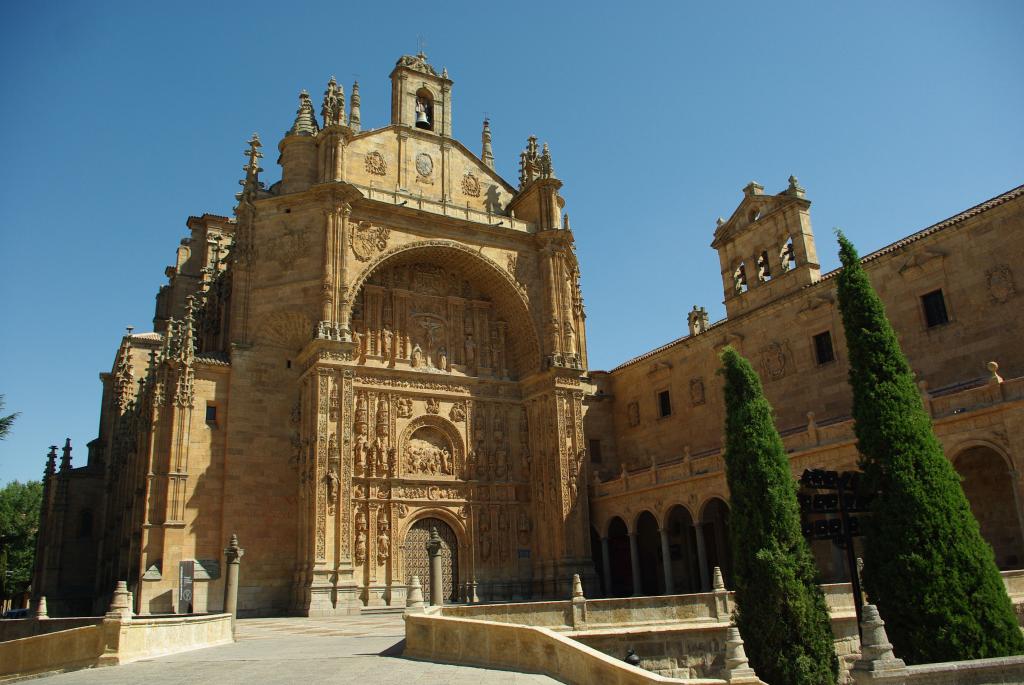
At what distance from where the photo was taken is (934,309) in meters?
23.6

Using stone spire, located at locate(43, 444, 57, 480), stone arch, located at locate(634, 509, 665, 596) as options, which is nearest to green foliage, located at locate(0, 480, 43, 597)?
stone spire, located at locate(43, 444, 57, 480)

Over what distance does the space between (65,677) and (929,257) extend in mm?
23560

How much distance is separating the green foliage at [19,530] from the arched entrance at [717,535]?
125 feet

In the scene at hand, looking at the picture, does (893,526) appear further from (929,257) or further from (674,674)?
(929,257)

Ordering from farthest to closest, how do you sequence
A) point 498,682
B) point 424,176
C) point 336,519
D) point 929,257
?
point 424,176 → point 336,519 → point 929,257 → point 498,682

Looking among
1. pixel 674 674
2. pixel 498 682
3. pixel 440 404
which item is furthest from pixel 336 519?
pixel 498 682

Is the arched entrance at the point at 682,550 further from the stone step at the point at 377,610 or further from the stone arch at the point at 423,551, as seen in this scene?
the stone step at the point at 377,610

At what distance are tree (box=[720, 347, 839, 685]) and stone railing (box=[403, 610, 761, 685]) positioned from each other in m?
2.42

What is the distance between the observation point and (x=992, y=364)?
707 inches

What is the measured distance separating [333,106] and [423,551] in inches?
668

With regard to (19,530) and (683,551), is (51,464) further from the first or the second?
(683,551)

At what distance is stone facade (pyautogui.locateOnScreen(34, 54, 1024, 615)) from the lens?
24359 millimetres

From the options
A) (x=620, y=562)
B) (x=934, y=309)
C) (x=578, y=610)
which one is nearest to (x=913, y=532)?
(x=578, y=610)

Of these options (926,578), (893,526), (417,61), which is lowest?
(926,578)
